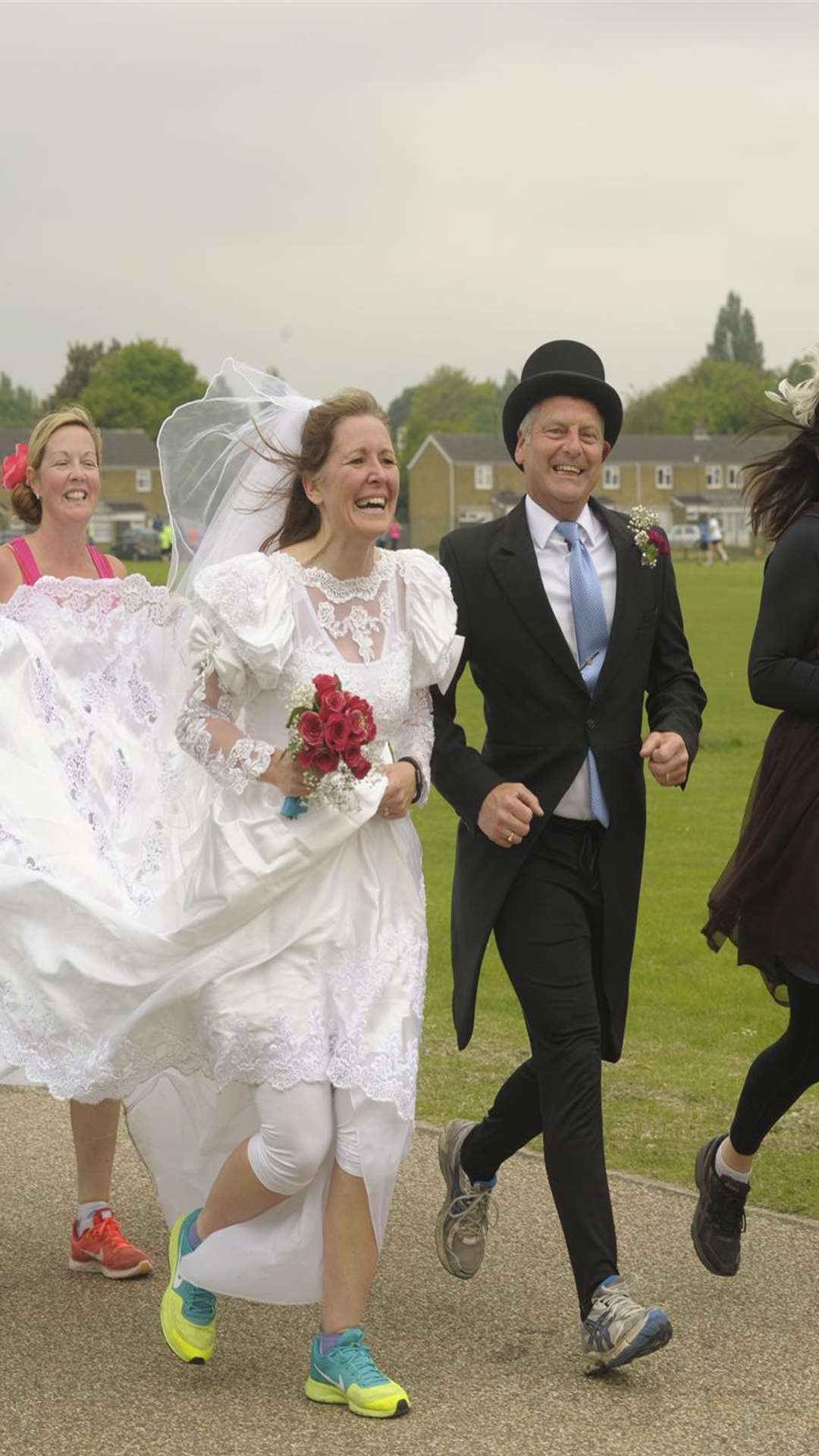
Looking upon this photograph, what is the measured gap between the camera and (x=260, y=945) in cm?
494

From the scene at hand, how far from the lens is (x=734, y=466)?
469 ft

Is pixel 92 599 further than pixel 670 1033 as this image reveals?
No

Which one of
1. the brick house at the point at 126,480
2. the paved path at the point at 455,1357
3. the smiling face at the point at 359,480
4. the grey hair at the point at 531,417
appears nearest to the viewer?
the paved path at the point at 455,1357

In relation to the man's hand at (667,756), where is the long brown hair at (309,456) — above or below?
above

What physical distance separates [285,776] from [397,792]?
318 mm

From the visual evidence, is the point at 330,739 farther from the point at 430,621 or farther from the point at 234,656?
A: the point at 430,621

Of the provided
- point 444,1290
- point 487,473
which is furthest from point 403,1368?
point 487,473

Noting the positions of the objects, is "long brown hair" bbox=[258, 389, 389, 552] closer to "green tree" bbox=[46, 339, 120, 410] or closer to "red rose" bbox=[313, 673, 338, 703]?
"red rose" bbox=[313, 673, 338, 703]

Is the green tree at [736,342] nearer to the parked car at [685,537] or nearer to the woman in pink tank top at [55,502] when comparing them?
the parked car at [685,537]

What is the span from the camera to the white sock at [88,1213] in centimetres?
589

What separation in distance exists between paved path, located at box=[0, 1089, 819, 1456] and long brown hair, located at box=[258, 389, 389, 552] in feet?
7.07

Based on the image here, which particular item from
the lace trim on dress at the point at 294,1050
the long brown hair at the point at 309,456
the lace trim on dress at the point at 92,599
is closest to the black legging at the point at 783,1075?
the lace trim on dress at the point at 294,1050

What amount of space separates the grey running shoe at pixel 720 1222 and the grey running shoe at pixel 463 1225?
0.61 m

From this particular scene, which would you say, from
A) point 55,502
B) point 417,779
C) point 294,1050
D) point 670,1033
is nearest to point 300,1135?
point 294,1050
